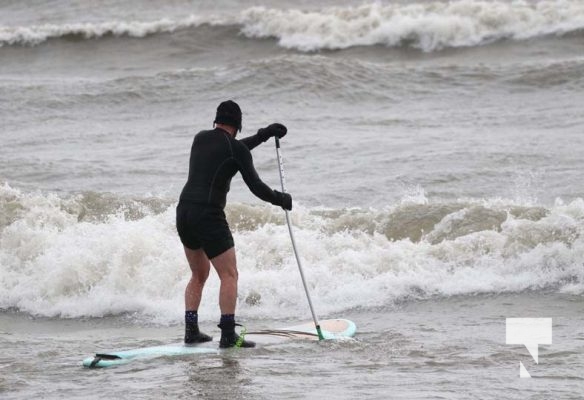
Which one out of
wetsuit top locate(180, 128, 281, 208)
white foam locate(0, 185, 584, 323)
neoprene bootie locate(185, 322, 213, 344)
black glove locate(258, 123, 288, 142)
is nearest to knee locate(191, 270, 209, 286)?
neoprene bootie locate(185, 322, 213, 344)

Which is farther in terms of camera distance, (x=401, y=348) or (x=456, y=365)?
(x=401, y=348)

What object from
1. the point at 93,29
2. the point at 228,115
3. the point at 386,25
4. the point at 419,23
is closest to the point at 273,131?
the point at 228,115

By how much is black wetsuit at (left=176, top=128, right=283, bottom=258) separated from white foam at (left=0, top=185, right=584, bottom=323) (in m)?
2.33

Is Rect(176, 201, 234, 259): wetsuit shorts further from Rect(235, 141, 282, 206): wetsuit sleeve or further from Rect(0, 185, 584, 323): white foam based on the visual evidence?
Rect(0, 185, 584, 323): white foam

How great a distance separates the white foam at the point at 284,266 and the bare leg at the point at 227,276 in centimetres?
207

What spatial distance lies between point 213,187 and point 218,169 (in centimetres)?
15

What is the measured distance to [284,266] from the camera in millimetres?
11320

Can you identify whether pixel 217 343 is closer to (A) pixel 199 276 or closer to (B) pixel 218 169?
(A) pixel 199 276

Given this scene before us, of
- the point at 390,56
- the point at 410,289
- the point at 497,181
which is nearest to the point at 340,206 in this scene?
the point at 497,181

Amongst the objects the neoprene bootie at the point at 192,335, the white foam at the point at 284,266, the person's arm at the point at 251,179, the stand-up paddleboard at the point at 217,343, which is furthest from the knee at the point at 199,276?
the white foam at the point at 284,266

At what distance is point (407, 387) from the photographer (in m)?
7.00

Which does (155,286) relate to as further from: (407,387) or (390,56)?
(390,56)

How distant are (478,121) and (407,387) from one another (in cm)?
1216

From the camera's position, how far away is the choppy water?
799 centimetres
